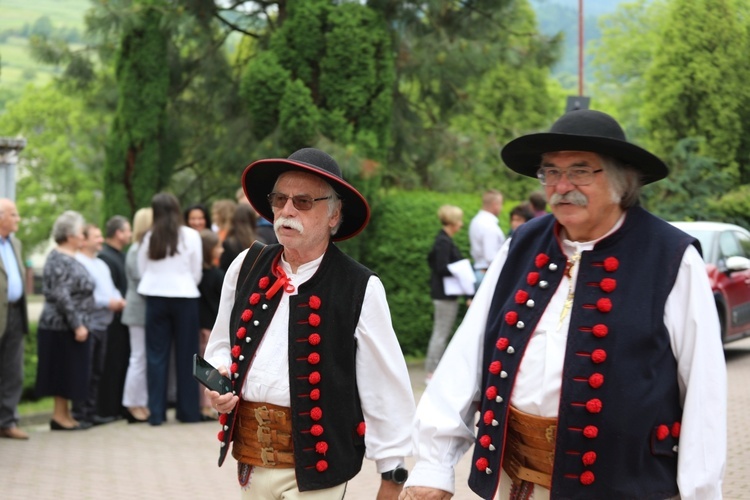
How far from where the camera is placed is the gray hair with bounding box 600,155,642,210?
3.77 m

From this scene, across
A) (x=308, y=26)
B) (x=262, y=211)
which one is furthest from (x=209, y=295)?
(x=262, y=211)

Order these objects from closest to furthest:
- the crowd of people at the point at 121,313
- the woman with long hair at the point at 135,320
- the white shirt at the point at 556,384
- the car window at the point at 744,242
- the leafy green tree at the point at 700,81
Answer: the white shirt at the point at 556,384, the crowd of people at the point at 121,313, the woman with long hair at the point at 135,320, the leafy green tree at the point at 700,81, the car window at the point at 744,242

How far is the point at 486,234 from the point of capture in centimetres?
1379

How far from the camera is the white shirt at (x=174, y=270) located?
10.9m

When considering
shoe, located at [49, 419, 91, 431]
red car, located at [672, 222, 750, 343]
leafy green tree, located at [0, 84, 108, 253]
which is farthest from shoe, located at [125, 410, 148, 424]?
leafy green tree, located at [0, 84, 108, 253]

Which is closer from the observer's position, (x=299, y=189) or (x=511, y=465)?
(x=511, y=465)

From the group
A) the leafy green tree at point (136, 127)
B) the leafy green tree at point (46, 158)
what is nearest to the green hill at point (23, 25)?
the leafy green tree at point (46, 158)

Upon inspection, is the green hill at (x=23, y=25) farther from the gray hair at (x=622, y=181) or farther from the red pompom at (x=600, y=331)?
the red pompom at (x=600, y=331)

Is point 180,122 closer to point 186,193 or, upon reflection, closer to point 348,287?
point 186,193

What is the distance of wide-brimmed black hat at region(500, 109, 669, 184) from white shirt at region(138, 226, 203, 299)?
7335mm

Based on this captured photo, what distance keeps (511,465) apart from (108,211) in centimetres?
1361

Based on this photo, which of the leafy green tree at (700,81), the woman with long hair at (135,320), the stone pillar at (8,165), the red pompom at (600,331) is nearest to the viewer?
the red pompom at (600,331)

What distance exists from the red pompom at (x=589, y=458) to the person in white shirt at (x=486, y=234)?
10.2m

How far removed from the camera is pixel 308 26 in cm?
1590
